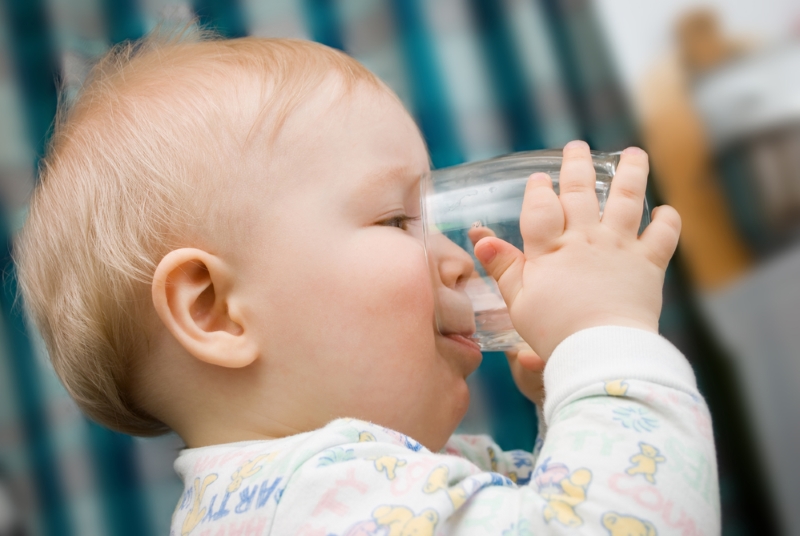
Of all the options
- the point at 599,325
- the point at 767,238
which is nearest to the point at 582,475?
the point at 599,325

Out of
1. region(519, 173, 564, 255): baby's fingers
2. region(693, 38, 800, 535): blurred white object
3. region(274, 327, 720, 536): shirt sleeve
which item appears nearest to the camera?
region(274, 327, 720, 536): shirt sleeve

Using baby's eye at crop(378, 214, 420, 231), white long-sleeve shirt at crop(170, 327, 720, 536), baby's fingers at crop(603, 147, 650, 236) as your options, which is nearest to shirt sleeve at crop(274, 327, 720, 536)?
white long-sleeve shirt at crop(170, 327, 720, 536)

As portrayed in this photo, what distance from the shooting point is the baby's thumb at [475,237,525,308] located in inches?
26.7

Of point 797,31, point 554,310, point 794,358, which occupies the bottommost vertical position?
point 794,358

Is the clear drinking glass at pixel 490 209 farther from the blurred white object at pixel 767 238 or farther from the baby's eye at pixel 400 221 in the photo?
the blurred white object at pixel 767 238

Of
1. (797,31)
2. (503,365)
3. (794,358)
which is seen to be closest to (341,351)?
(503,365)

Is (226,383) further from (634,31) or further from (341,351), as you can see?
(634,31)

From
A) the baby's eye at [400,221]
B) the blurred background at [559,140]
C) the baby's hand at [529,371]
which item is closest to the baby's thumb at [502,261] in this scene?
the baby's eye at [400,221]

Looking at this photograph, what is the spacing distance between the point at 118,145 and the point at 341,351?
305 mm

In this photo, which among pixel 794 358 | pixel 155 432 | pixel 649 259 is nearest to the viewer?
pixel 649 259

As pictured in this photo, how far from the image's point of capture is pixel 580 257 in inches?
25.2

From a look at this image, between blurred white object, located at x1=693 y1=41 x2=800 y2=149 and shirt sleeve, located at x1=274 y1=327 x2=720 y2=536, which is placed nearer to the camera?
shirt sleeve, located at x1=274 y1=327 x2=720 y2=536

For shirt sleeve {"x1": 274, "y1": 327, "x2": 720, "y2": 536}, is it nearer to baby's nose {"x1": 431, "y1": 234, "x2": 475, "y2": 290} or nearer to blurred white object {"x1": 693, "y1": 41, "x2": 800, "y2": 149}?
baby's nose {"x1": 431, "y1": 234, "x2": 475, "y2": 290}

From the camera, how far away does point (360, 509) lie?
0.58 meters
